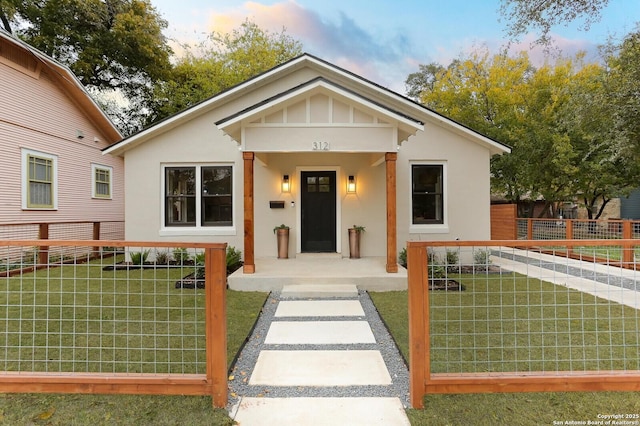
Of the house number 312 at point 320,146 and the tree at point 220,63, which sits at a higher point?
the tree at point 220,63

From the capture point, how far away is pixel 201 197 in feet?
29.4

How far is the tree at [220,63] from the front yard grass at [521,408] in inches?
822

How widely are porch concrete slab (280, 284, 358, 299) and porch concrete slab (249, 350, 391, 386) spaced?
2.33 metres

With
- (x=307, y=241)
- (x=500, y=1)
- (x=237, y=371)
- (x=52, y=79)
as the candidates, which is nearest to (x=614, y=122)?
(x=500, y=1)

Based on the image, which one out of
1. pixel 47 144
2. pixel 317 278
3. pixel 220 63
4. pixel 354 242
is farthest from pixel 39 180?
pixel 220 63

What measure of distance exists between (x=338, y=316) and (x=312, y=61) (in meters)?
7.10

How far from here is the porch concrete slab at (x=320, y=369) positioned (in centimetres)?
302

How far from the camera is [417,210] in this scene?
891 centimetres

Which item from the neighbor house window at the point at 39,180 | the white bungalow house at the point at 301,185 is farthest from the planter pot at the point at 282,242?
the neighbor house window at the point at 39,180

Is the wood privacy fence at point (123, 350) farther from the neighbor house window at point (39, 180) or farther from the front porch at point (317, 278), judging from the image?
the neighbor house window at point (39, 180)

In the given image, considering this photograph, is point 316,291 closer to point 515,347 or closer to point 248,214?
point 248,214

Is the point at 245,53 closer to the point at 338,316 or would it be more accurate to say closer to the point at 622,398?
the point at 338,316

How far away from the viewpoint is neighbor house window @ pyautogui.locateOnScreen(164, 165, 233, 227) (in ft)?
29.4

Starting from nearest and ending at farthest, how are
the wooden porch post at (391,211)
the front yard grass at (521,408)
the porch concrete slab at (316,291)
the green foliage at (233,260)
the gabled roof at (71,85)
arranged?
the front yard grass at (521,408) < the porch concrete slab at (316,291) < the wooden porch post at (391,211) < the green foliage at (233,260) < the gabled roof at (71,85)
